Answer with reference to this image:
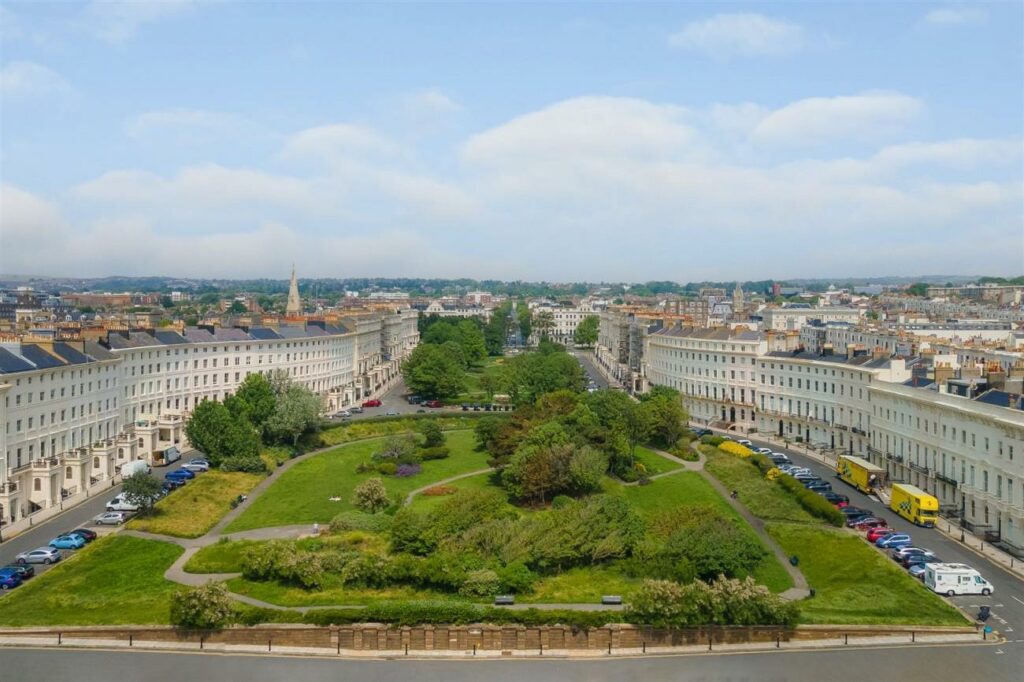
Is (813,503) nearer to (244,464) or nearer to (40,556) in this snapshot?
(244,464)

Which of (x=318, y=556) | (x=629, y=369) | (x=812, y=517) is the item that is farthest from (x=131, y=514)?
(x=629, y=369)

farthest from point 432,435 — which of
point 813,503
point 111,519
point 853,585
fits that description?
point 853,585

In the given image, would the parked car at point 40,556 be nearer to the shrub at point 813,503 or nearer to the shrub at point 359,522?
the shrub at point 359,522

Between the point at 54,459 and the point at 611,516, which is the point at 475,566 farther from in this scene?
the point at 54,459

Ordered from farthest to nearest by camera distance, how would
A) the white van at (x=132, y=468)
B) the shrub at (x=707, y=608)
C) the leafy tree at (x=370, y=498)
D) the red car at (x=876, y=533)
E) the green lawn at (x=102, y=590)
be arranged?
the white van at (x=132, y=468) → the leafy tree at (x=370, y=498) → the red car at (x=876, y=533) → the green lawn at (x=102, y=590) → the shrub at (x=707, y=608)

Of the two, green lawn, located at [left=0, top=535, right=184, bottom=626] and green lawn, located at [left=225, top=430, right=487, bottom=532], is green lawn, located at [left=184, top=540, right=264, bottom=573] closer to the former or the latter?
green lawn, located at [left=0, top=535, right=184, bottom=626]

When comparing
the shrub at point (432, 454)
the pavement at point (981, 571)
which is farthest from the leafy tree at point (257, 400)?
the pavement at point (981, 571)
